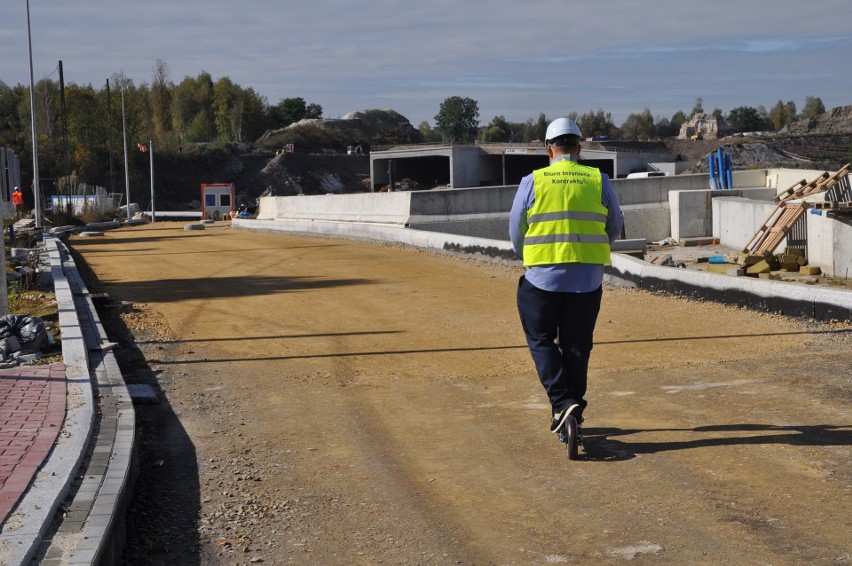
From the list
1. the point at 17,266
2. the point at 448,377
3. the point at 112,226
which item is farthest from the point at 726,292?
the point at 112,226

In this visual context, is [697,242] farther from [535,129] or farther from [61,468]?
[535,129]

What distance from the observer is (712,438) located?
6.35 meters

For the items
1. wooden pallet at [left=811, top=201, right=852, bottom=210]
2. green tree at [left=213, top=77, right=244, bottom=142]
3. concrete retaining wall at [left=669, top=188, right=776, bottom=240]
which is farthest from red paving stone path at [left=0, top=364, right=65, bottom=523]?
green tree at [left=213, top=77, right=244, bottom=142]

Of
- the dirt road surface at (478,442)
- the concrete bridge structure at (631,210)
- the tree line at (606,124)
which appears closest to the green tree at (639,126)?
the tree line at (606,124)

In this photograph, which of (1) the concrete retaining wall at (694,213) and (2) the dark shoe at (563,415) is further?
(1) the concrete retaining wall at (694,213)

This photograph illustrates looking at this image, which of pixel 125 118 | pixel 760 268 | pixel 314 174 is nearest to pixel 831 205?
pixel 760 268

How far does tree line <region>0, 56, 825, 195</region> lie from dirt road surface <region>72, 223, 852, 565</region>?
8463 centimetres

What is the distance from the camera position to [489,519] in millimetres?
5031

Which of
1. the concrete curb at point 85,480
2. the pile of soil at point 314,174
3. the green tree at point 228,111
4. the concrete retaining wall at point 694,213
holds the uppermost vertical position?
the green tree at point 228,111

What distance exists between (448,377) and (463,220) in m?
19.7

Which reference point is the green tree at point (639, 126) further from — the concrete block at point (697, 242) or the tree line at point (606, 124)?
the concrete block at point (697, 242)

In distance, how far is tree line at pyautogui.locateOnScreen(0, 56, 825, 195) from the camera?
100 meters

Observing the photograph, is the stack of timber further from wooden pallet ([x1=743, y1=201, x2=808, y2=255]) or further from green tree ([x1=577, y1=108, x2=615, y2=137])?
green tree ([x1=577, y1=108, x2=615, y2=137])

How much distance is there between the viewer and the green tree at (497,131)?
162m
